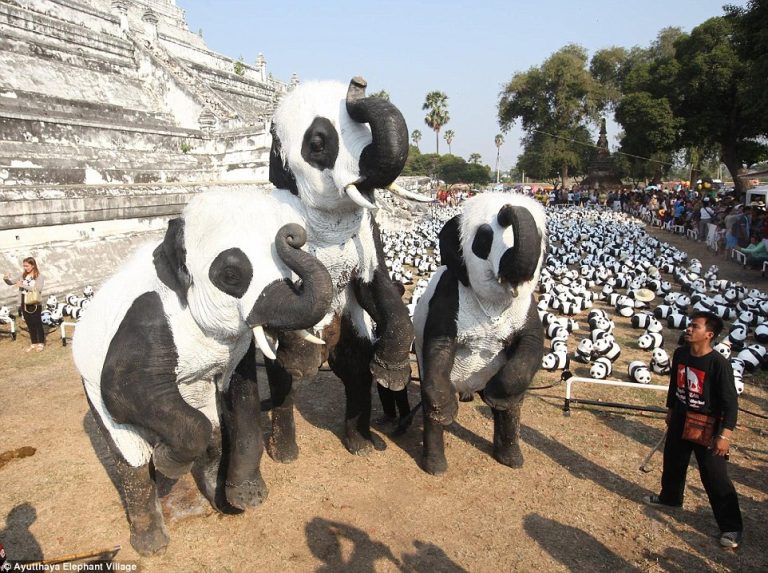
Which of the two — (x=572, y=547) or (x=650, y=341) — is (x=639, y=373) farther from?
(x=572, y=547)

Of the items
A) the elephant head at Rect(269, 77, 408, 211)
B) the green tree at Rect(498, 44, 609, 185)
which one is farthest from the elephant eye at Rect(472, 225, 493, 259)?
the green tree at Rect(498, 44, 609, 185)

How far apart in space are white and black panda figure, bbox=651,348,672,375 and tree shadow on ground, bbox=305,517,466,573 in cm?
420

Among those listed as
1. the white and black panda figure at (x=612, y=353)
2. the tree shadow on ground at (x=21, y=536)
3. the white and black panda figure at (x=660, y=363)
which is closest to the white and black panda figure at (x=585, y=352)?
the white and black panda figure at (x=612, y=353)

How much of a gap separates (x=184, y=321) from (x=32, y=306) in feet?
18.7

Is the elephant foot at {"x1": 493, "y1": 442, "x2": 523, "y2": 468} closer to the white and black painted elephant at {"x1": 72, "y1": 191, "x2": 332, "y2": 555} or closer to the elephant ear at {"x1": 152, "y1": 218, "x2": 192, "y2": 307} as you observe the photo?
the white and black painted elephant at {"x1": 72, "y1": 191, "x2": 332, "y2": 555}

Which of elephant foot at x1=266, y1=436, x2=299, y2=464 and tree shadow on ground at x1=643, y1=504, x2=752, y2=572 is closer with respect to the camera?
tree shadow on ground at x1=643, y1=504, x2=752, y2=572

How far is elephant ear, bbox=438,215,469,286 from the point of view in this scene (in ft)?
12.7

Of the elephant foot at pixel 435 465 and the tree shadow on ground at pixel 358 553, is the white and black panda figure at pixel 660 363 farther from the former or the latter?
the tree shadow on ground at pixel 358 553

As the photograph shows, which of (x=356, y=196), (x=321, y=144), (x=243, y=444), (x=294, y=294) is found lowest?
(x=243, y=444)

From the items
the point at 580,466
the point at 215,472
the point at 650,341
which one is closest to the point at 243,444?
the point at 215,472

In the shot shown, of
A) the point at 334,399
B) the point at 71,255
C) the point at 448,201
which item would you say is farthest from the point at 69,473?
the point at 448,201

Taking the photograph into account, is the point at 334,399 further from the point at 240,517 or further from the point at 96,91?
the point at 96,91

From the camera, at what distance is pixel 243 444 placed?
3480 mm

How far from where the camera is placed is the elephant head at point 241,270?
2.59 m
